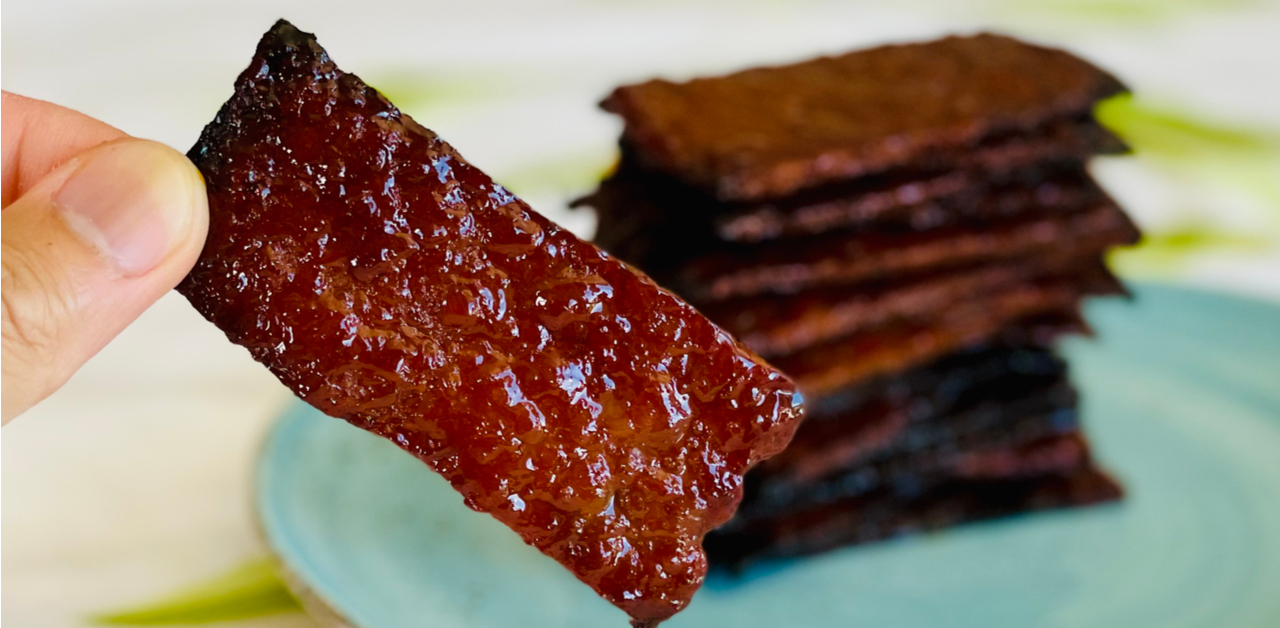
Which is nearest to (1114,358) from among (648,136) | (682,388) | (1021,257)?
(1021,257)

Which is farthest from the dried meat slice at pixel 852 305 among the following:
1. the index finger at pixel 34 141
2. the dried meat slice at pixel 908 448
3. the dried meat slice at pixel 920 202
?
the index finger at pixel 34 141

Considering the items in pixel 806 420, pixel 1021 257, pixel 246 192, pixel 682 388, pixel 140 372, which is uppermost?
pixel 246 192

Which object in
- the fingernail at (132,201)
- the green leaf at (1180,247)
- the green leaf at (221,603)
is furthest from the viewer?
the green leaf at (1180,247)

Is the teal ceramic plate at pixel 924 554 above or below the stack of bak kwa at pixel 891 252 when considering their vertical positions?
below

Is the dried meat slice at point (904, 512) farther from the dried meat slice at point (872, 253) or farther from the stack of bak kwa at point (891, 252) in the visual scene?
the dried meat slice at point (872, 253)

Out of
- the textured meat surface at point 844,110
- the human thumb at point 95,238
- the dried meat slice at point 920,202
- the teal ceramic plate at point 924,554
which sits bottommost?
the teal ceramic plate at point 924,554

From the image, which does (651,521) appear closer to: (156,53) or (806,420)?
(806,420)
